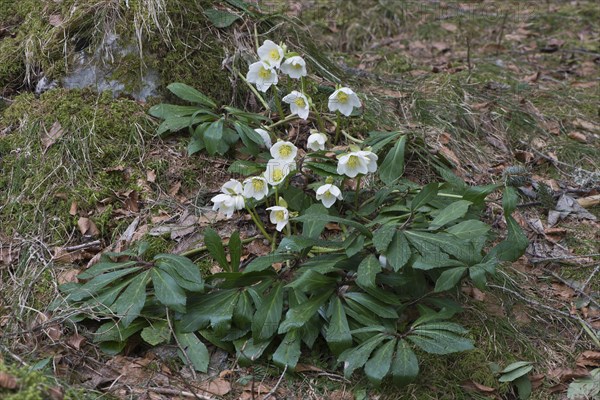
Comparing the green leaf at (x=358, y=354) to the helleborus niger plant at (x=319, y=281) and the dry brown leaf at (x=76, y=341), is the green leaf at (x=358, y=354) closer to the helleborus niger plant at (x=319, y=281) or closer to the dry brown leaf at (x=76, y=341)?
the helleborus niger plant at (x=319, y=281)

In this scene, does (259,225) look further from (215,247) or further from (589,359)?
(589,359)

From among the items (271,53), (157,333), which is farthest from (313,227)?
(271,53)

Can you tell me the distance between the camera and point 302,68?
9.51 feet

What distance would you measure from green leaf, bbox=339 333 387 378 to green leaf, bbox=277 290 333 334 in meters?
0.18

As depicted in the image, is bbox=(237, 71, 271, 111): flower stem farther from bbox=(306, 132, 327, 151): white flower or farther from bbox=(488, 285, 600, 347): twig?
bbox=(488, 285, 600, 347): twig

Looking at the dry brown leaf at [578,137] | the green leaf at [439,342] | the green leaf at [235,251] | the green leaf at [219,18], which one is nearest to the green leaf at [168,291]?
the green leaf at [235,251]

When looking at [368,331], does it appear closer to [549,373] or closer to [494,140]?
[549,373]

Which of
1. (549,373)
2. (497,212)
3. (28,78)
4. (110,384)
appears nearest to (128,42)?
(28,78)

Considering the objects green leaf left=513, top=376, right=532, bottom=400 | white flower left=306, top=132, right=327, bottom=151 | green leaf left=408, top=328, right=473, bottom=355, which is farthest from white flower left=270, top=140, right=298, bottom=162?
green leaf left=513, top=376, right=532, bottom=400

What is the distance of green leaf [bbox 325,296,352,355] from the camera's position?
2.34 metres

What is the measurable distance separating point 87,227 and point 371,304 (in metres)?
1.25

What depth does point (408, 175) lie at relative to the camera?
10.4 feet

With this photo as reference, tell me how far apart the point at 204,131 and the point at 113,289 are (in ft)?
2.77

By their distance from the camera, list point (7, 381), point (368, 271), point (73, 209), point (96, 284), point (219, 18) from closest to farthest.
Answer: point (7, 381)
point (368, 271)
point (96, 284)
point (73, 209)
point (219, 18)
